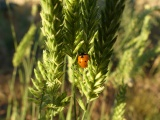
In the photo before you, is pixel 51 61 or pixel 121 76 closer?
pixel 51 61

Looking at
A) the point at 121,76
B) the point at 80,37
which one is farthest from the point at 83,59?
the point at 121,76

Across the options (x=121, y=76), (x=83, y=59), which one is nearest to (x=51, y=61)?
(x=83, y=59)

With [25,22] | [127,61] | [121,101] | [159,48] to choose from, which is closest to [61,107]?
[121,101]

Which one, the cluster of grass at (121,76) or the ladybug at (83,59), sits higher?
the cluster of grass at (121,76)

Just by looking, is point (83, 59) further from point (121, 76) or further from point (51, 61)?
point (121, 76)

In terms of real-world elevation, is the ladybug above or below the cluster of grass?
below

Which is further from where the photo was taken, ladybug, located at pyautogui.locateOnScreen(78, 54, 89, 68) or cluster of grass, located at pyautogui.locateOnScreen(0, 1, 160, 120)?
cluster of grass, located at pyautogui.locateOnScreen(0, 1, 160, 120)

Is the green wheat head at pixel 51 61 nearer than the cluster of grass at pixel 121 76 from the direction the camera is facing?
Yes

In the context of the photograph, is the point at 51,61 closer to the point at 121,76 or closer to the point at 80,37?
the point at 80,37

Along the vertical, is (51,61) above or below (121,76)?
below

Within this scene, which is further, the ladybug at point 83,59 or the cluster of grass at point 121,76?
the cluster of grass at point 121,76

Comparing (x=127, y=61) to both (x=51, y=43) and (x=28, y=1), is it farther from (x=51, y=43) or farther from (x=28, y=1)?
(x=28, y=1)
